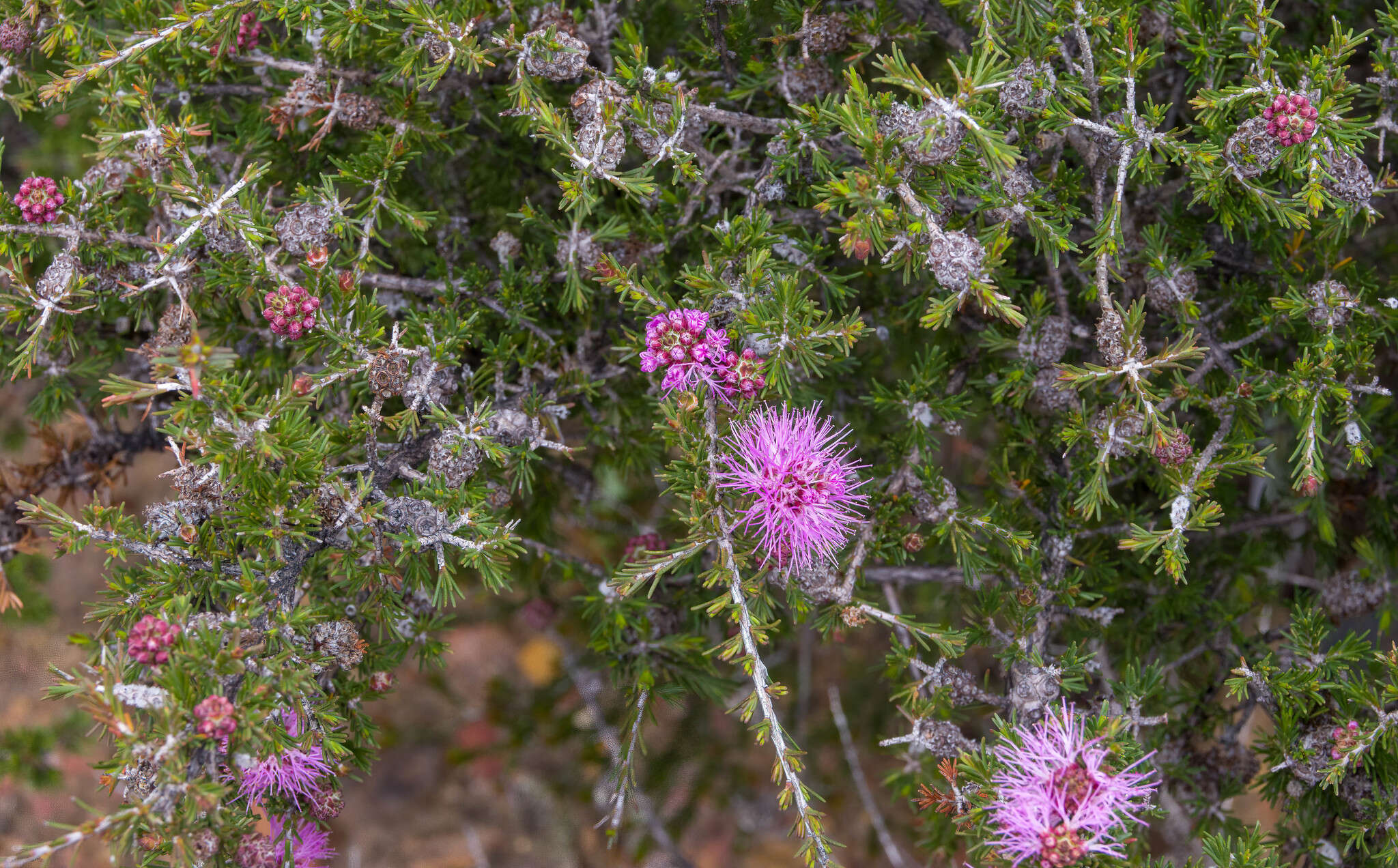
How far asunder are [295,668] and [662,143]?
4.06ft

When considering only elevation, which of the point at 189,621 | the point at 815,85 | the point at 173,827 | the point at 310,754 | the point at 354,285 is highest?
the point at 815,85

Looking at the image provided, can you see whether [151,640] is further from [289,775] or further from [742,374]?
[742,374]

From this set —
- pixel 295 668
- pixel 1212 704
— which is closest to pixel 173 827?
pixel 295 668

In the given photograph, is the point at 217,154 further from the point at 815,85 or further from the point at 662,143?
the point at 815,85

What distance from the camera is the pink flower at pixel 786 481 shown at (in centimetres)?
169

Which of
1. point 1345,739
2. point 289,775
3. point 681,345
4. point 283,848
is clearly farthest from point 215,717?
point 1345,739

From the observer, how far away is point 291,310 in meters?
1.69

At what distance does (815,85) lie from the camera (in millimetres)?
2062

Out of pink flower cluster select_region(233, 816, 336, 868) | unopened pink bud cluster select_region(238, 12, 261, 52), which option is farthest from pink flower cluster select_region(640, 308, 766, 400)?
unopened pink bud cluster select_region(238, 12, 261, 52)

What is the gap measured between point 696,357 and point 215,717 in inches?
39.5

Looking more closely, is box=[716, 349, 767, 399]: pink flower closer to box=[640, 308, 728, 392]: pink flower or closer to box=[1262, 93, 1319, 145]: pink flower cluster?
box=[640, 308, 728, 392]: pink flower

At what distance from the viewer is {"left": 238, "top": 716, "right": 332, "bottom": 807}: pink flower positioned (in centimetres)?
175

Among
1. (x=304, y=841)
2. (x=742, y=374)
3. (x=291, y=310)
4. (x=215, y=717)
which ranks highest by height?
(x=291, y=310)

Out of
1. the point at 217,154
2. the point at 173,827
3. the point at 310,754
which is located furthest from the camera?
the point at 217,154
